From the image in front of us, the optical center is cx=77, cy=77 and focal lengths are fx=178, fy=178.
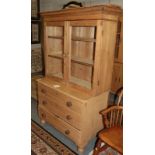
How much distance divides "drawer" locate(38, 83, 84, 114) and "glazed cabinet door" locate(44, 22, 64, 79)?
0.24m

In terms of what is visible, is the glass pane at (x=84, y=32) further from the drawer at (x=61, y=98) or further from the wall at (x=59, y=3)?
the wall at (x=59, y=3)

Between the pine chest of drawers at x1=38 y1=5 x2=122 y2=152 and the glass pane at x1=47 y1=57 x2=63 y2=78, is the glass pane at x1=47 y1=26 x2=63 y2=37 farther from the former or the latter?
the glass pane at x1=47 y1=57 x2=63 y2=78

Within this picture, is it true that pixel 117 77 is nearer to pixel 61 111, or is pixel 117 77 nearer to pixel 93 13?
pixel 61 111

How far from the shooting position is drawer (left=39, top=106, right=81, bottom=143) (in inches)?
83.7

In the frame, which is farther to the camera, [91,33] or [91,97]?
[91,33]

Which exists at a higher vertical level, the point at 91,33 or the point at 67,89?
the point at 91,33

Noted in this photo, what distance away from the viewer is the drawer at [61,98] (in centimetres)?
200

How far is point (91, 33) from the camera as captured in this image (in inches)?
90.4

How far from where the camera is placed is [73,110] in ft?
6.80

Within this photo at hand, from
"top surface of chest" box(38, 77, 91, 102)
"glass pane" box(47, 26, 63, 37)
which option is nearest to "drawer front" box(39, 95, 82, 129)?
"top surface of chest" box(38, 77, 91, 102)

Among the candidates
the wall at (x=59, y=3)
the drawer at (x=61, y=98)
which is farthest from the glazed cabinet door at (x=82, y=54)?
the wall at (x=59, y=3)
